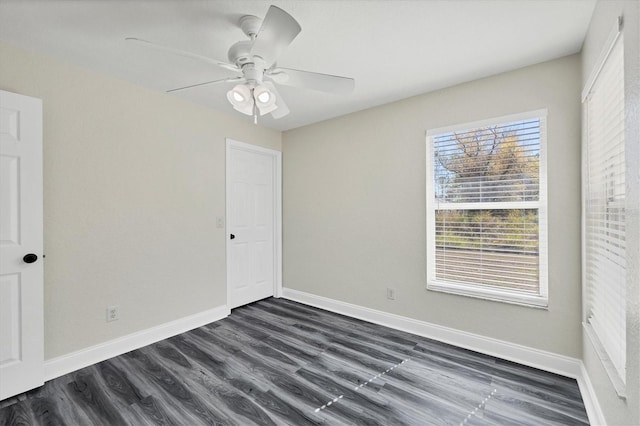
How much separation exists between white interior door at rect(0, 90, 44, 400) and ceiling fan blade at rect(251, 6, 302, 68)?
1729 millimetres

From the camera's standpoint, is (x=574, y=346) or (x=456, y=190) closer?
(x=574, y=346)

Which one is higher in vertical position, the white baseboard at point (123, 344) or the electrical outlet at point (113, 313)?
the electrical outlet at point (113, 313)

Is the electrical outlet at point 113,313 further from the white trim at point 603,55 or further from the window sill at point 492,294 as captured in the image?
the white trim at point 603,55

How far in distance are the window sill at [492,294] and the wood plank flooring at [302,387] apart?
0.50 m

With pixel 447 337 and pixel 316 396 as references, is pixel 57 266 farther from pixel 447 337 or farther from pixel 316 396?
pixel 447 337

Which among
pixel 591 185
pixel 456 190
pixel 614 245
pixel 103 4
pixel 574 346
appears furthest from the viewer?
pixel 456 190

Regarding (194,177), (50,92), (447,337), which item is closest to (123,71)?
(50,92)

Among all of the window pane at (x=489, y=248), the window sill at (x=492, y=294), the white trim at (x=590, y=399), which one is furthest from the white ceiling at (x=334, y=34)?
the white trim at (x=590, y=399)

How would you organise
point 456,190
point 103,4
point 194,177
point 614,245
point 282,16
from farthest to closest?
point 194,177, point 456,190, point 103,4, point 614,245, point 282,16

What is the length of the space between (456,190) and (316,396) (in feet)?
6.93

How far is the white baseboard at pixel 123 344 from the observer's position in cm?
221

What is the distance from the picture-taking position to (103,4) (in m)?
1.63

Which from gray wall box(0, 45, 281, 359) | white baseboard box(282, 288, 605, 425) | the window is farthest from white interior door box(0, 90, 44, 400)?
the window

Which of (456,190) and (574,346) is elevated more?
(456,190)
